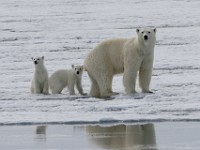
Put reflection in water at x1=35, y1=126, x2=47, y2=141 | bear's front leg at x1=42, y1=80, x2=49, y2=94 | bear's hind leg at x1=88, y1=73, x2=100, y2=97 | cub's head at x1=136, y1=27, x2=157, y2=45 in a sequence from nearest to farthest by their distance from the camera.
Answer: reflection in water at x1=35, y1=126, x2=47, y2=141
cub's head at x1=136, y1=27, x2=157, y2=45
bear's hind leg at x1=88, y1=73, x2=100, y2=97
bear's front leg at x1=42, y1=80, x2=49, y2=94

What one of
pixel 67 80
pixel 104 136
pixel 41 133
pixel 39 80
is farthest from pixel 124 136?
pixel 39 80

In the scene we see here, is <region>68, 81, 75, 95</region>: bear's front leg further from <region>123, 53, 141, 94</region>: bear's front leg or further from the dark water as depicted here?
the dark water

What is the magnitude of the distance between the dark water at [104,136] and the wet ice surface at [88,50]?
598 millimetres

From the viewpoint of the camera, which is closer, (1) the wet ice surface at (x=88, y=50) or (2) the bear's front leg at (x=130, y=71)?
(1) the wet ice surface at (x=88, y=50)

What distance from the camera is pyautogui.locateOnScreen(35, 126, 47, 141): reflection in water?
9.99 metres

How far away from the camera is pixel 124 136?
9898mm

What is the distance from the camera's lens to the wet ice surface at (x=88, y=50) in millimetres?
12402

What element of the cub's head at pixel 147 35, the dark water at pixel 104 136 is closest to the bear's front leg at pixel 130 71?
the cub's head at pixel 147 35

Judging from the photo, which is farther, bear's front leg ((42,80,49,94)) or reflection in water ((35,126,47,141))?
bear's front leg ((42,80,49,94))

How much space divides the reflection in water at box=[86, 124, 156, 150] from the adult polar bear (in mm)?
3476

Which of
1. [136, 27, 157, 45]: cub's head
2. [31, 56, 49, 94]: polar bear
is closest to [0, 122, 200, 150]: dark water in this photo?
[136, 27, 157, 45]: cub's head

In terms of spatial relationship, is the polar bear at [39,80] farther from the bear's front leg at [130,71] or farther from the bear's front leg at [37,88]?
the bear's front leg at [130,71]

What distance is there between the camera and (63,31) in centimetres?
2727

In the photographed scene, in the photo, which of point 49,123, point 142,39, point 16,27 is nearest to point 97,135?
point 49,123
